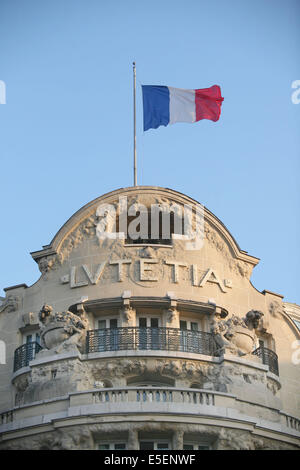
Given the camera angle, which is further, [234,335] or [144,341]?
[234,335]

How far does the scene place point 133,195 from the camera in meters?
40.6

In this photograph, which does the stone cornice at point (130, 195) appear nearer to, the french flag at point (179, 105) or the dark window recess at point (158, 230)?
the dark window recess at point (158, 230)

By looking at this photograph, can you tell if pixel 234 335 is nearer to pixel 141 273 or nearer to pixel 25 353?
pixel 141 273

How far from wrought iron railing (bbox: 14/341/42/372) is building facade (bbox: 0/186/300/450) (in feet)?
0.15

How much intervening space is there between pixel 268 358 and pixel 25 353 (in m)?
8.24

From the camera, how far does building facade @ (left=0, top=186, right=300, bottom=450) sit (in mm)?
34625

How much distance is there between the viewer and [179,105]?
43.2 metres

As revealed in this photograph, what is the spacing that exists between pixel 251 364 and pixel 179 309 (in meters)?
3.10

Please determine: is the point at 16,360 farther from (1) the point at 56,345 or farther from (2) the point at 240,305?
(2) the point at 240,305

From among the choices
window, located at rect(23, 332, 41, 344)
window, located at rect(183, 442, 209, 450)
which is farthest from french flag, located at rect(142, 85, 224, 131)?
window, located at rect(183, 442, 209, 450)

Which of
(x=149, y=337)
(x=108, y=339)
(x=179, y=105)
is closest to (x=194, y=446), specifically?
(x=149, y=337)

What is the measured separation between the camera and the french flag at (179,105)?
4303 cm

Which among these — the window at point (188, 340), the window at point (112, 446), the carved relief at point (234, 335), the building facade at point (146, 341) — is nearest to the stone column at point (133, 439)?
the building facade at point (146, 341)
